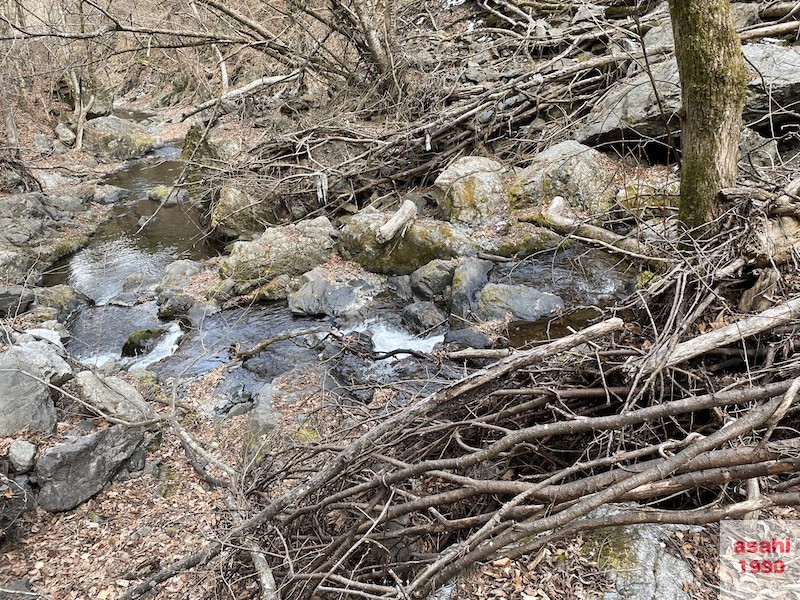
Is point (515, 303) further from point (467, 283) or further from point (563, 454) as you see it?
point (563, 454)

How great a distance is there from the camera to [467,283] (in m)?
7.46

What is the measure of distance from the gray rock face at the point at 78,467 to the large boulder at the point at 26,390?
554mm

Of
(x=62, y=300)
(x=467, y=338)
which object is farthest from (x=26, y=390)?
(x=467, y=338)

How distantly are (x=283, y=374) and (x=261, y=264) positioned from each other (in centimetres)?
294

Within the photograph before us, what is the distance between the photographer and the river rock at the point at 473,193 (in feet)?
29.1

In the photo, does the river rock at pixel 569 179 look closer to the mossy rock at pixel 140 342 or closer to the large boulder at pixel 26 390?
the mossy rock at pixel 140 342

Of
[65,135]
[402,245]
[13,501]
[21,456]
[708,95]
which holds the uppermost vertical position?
[65,135]

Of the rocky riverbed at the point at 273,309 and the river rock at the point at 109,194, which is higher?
the river rock at the point at 109,194

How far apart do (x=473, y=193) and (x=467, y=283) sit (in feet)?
7.54

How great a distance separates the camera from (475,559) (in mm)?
2434

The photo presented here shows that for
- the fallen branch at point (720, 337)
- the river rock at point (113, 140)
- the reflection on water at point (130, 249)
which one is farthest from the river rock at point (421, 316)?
the river rock at point (113, 140)

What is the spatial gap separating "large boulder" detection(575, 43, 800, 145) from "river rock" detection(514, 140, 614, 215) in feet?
2.02

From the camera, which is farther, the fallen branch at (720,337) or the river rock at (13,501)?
the river rock at (13,501)

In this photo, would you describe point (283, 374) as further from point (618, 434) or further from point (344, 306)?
point (618, 434)
